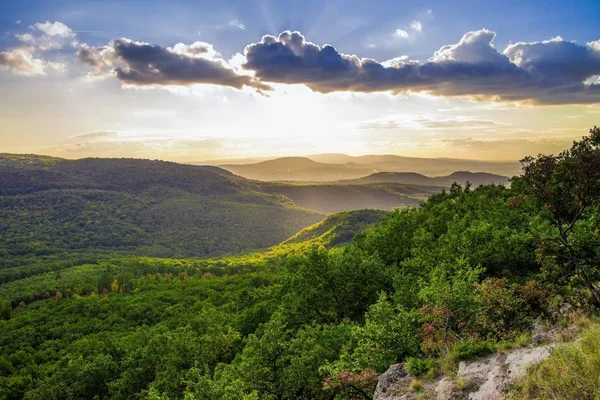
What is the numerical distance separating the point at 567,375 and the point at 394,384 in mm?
8401

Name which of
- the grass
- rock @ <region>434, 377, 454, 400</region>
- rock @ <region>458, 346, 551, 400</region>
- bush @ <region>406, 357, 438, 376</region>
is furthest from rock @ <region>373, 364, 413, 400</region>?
the grass

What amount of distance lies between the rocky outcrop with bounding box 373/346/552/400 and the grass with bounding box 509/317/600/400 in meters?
0.89

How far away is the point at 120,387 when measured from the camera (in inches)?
2044

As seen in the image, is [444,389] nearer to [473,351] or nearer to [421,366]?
[421,366]

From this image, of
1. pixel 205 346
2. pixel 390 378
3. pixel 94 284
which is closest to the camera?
pixel 390 378

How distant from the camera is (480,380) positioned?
15.3 metres

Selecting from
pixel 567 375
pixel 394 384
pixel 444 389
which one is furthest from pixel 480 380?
pixel 394 384

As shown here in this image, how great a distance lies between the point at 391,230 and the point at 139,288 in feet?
441

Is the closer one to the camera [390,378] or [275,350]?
[390,378]

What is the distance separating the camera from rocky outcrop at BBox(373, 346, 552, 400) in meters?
14.5

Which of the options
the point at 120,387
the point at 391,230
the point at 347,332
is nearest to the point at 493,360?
the point at 347,332

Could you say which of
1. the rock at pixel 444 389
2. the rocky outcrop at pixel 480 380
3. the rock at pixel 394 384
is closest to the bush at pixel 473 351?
the rocky outcrop at pixel 480 380

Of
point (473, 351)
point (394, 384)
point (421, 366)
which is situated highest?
point (473, 351)

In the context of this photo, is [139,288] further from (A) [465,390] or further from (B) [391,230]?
Answer: (A) [465,390]
